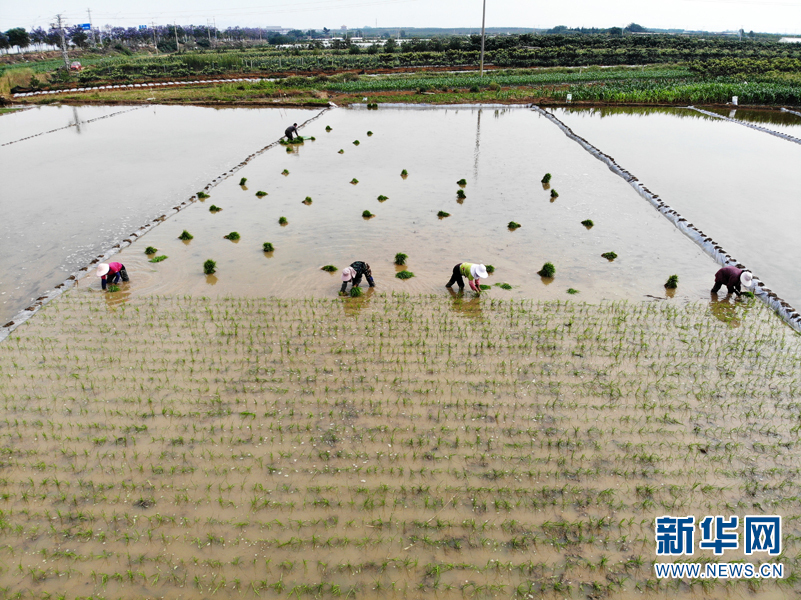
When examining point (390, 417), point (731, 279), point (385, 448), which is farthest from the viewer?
point (731, 279)

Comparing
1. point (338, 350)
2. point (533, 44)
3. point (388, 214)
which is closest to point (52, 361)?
point (338, 350)

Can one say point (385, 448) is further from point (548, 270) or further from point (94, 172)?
point (94, 172)

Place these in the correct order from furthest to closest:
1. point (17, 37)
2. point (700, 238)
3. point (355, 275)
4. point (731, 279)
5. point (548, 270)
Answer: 1. point (17, 37)
2. point (700, 238)
3. point (548, 270)
4. point (355, 275)
5. point (731, 279)

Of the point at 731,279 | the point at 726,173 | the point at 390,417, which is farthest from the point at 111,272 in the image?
the point at 726,173

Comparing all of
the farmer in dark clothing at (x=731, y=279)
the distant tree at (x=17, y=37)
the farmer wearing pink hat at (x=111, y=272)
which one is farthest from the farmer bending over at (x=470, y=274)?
the distant tree at (x=17, y=37)

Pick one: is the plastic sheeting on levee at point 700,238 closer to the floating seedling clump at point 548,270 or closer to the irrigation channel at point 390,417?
the irrigation channel at point 390,417

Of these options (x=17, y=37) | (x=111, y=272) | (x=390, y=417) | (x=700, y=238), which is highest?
(x=17, y=37)

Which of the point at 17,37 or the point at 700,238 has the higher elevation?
the point at 17,37

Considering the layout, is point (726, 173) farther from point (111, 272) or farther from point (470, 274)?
point (111, 272)

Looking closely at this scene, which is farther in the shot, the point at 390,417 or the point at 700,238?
the point at 700,238
